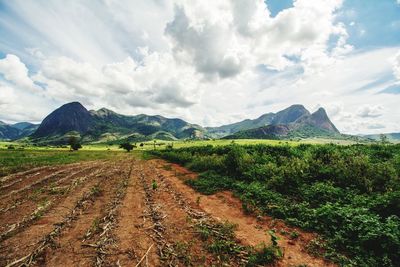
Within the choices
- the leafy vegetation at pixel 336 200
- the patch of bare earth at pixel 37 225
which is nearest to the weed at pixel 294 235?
the leafy vegetation at pixel 336 200

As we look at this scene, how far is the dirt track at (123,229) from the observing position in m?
7.03

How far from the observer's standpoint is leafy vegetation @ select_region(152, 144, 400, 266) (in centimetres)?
727

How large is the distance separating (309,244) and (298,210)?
287 centimetres

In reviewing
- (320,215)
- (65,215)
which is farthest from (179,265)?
(65,215)

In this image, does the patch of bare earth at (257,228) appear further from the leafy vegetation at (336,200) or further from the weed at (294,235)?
the leafy vegetation at (336,200)

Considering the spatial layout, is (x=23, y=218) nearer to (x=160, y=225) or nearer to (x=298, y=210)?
(x=160, y=225)

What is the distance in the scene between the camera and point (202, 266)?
662 centimetres

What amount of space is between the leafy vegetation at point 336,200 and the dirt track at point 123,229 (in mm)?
966

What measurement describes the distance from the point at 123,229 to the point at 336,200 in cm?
1071

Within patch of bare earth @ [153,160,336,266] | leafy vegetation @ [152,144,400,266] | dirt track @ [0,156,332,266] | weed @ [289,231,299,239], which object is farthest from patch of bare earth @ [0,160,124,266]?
weed @ [289,231,299,239]

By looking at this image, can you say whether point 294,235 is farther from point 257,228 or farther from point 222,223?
point 222,223

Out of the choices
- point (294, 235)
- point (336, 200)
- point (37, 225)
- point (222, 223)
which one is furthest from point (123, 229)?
point (336, 200)

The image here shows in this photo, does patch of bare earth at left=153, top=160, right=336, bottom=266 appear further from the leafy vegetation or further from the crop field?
the leafy vegetation

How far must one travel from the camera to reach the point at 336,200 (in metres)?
11.1
